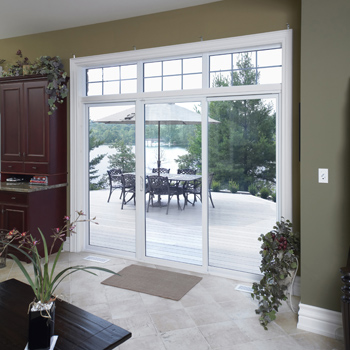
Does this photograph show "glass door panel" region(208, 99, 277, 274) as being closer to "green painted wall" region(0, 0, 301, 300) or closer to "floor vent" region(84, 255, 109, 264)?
"green painted wall" region(0, 0, 301, 300)

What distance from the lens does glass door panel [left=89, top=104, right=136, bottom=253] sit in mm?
4668

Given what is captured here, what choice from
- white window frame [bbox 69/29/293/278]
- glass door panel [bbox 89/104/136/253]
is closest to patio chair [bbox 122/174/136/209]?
glass door panel [bbox 89/104/136/253]

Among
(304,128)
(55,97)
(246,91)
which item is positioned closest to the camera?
(304,128)

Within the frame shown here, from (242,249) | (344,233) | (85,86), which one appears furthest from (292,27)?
(85,86)

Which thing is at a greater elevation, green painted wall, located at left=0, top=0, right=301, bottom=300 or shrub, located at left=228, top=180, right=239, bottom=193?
green painted wall, located at left=0, top=0, right=301, bottom=300

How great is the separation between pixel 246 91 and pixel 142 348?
8.71 feet

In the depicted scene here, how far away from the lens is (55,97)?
461 cm

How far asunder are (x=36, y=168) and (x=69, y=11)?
200 cm

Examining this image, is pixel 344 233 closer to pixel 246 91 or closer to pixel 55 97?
pixel 246 91

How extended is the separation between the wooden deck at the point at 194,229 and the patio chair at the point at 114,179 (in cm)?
8

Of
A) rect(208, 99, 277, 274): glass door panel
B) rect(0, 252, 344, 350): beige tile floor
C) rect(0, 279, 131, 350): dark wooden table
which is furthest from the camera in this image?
rect(208, 99, 277, 274): glass door panel

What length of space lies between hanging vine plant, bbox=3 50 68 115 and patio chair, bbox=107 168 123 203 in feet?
3.58

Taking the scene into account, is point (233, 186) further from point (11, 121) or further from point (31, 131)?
point (11, 121)

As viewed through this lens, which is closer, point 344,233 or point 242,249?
point 344,233
